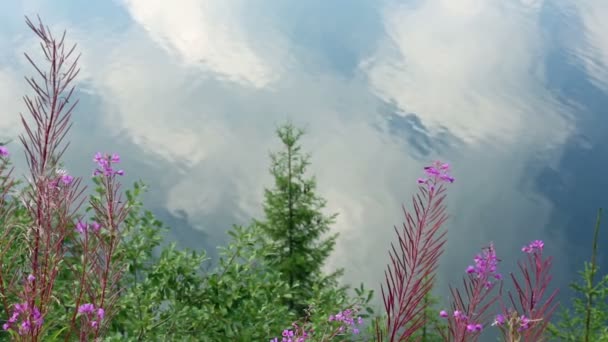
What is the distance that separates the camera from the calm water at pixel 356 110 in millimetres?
58531

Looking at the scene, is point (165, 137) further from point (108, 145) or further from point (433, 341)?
point (433, 341)

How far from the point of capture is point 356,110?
239ft

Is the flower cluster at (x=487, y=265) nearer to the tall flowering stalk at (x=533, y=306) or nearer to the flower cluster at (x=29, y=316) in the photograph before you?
the tall flowering stalk at (x=533, y=306)

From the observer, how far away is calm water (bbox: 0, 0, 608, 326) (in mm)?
58531

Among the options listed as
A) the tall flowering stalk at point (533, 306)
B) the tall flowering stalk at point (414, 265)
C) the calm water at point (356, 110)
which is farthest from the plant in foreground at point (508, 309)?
the calm water at point (356, 110)

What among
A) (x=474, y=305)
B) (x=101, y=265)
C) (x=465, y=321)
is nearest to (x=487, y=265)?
(x=474, y=305)

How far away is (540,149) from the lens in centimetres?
6700

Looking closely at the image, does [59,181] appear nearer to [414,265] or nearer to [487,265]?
[414,265]

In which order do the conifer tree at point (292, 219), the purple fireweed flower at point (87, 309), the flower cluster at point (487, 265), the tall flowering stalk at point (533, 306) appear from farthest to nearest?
the conifer tree at point (292, 219)
the flower cluster at point (487, 265)
the purple fireweed flower at point (87, 309)
the tall flowering stalk at point (533, 306)

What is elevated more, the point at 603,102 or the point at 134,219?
the point at 603,102

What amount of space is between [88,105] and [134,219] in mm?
62534

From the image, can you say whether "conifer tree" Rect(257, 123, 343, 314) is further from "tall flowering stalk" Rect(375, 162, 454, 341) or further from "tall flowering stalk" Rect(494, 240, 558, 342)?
"tall flowering stalk" Rect(375, 162, 454, 341)

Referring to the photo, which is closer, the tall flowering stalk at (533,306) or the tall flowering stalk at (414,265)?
the tall flowering stalk at (414,265)

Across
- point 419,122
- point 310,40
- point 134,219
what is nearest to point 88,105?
point 310,40
